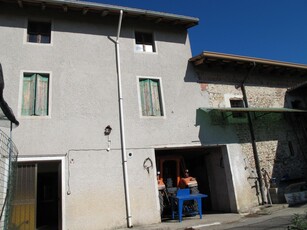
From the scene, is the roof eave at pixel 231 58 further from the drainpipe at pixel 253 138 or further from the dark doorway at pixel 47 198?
the dark doorway at pixel 47 198

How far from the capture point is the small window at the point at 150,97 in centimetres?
1086

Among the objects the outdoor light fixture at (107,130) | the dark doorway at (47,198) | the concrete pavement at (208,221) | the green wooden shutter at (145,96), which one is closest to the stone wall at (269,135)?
the concrete pavement at (208,221)

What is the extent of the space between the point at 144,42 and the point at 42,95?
194 inches

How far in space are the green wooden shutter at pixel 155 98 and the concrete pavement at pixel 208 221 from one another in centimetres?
408

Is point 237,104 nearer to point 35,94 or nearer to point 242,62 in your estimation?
point 242,62

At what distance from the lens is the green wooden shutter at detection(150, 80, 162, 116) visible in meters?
11.0

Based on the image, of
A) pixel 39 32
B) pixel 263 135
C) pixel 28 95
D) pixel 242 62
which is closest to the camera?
pixel 28 95

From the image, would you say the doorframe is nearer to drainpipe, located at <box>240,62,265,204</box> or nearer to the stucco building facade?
the stucco building facade

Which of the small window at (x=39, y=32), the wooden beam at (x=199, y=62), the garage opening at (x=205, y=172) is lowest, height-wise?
the garage opening at (x=205, y=172)

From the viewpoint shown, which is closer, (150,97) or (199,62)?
(150,97)

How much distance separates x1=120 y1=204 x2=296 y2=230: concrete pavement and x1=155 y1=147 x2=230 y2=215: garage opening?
1069 mm

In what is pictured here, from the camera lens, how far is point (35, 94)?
9.54 meters

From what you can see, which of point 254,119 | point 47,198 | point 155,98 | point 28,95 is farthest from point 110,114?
point 254,119

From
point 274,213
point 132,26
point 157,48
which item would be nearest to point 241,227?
point 274,213
